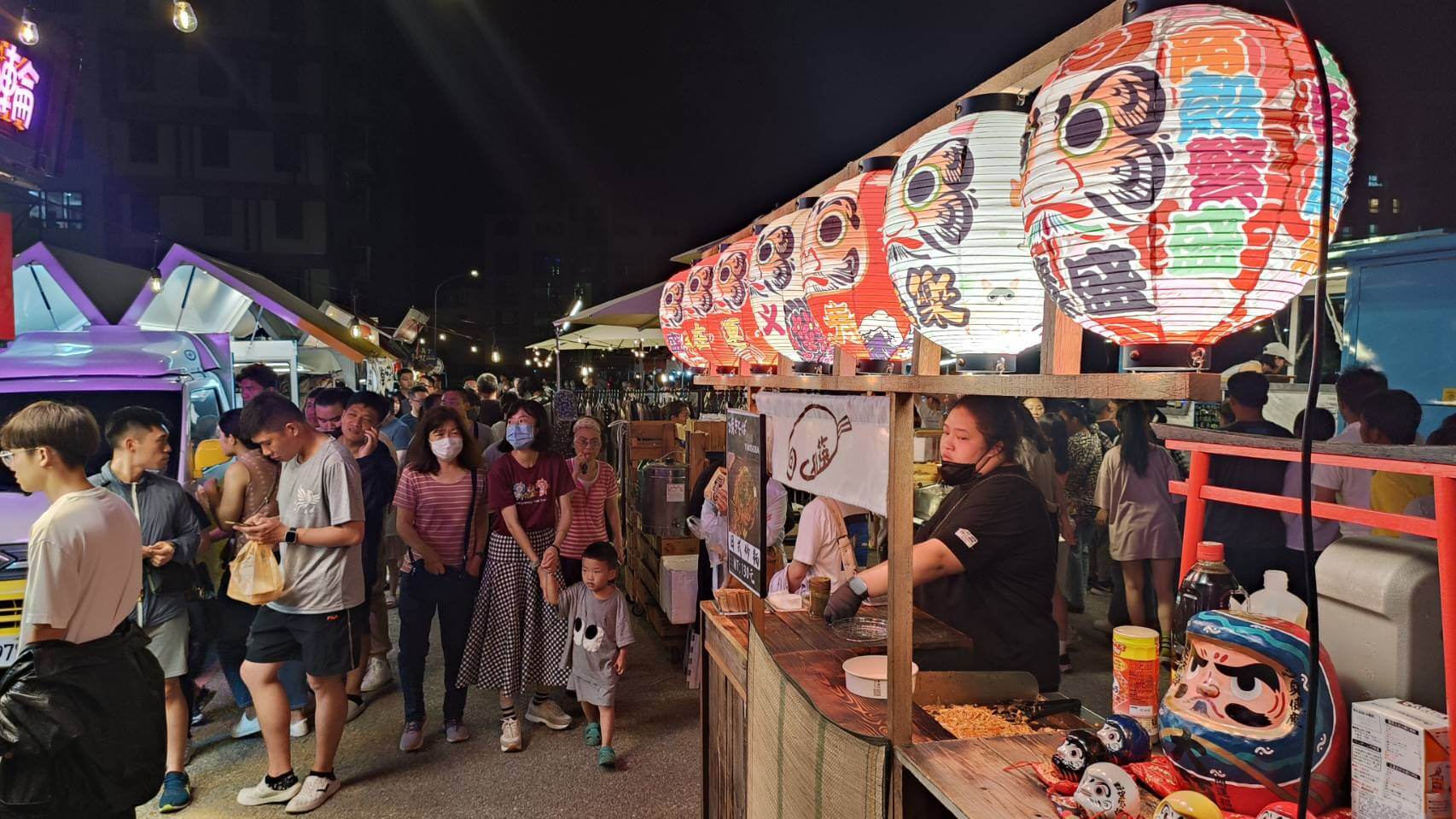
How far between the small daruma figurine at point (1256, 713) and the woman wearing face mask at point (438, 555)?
15.8 feet

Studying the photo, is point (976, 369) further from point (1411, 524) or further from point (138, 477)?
point (138, 477)

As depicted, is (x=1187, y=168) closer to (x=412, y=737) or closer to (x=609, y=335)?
(x=412, y=737)

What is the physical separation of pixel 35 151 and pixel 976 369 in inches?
290

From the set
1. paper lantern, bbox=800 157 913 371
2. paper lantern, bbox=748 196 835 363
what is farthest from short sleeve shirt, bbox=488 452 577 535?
paper lantern, bbox=800 157 913 371

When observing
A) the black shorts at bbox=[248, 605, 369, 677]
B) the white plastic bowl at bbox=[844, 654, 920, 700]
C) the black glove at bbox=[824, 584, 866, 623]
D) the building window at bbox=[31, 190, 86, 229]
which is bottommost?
the black shorts at bbox=[248, 605, 369, 677]

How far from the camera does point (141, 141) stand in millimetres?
32781

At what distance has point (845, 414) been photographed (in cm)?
291

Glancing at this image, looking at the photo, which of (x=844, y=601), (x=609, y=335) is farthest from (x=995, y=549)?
(x=609, y=335)

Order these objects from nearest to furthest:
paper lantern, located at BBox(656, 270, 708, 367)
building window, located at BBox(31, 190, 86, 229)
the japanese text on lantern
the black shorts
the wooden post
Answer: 1. the wooden post
2. the black shorts
3. paper lantern, located at BBox(656, 270, 708, 367)
4. the japanese text on lantern
5. building window, located at BBox(31, 190, 86, 229)

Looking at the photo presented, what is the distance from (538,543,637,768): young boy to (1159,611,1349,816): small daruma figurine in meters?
4.22

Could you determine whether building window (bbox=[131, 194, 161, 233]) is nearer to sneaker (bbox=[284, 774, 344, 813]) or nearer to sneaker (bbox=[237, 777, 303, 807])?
sneaker (bbox=[237, 777, 303, 807])

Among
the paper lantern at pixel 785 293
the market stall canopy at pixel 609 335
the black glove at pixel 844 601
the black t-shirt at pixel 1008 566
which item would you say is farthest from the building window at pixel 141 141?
the black t-shirt at pixel 1008 566

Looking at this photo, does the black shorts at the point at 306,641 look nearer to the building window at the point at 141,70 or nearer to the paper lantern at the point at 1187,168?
the paper lantern at the point at 1187,168

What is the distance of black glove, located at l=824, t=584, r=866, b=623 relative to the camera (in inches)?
135
